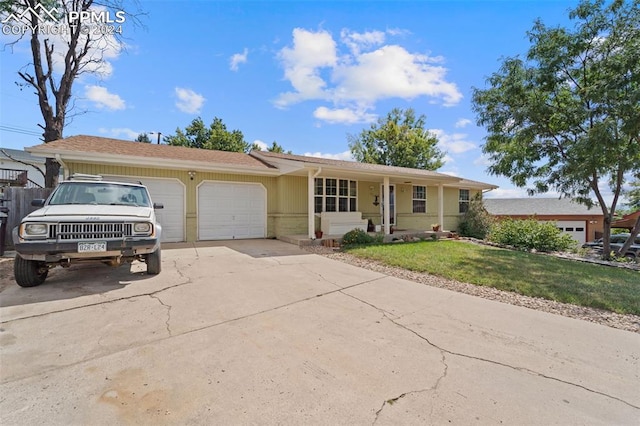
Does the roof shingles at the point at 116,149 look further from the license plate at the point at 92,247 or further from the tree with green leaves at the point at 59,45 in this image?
the license plate at the point at 92,247

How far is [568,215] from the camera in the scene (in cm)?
2658

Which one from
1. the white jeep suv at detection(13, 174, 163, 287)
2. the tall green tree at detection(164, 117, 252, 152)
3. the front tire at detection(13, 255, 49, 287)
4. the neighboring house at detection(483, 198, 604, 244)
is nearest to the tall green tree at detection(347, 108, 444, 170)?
the neighboring house at detection(483, 198, 604, 244)

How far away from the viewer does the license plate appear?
14.1 feet

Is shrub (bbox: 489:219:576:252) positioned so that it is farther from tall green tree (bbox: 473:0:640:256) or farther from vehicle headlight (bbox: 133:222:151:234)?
vehicle headlight (bbox: 133:222:151:234)

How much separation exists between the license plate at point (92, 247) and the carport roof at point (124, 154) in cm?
515

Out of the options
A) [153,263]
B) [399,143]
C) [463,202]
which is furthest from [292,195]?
[399,143]

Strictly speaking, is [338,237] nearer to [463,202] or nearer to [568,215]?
[463,202]

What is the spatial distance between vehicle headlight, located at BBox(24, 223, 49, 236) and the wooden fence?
18.3 ft

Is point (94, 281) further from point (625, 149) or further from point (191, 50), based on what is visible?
point (625, 149)

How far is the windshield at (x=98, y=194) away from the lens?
515 centimetres

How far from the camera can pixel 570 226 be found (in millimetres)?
26469

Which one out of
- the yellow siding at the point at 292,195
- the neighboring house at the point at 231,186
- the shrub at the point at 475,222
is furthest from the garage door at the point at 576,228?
the yellow siding at the point at 292,195

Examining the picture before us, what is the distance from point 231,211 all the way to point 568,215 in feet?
101

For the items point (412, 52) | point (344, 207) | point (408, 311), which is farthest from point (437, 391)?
point (412, 52)
